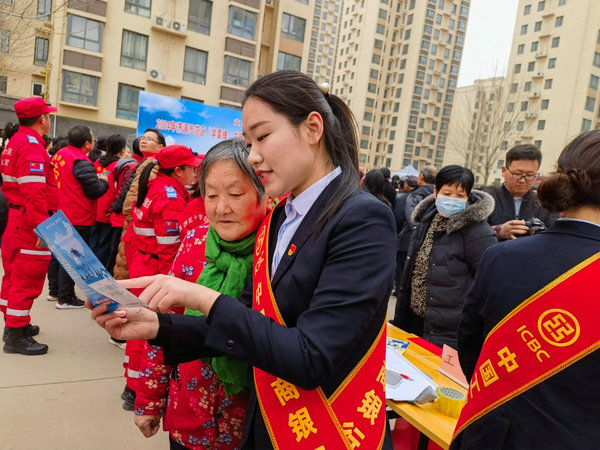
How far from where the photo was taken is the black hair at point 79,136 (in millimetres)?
4562

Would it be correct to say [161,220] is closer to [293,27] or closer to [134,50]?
[134,50]

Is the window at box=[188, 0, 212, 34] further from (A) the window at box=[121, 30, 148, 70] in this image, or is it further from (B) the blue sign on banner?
(B) the blue sign on banner

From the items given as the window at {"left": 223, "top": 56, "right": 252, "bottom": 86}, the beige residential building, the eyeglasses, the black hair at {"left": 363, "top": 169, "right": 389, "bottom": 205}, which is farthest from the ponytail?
the beige residential building

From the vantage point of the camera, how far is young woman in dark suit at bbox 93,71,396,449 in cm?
93

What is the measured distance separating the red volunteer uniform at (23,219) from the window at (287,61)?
19.6 m

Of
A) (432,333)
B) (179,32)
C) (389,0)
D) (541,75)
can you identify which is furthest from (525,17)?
(432,333)

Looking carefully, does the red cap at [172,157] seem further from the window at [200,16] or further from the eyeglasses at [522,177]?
the window at [200,16]

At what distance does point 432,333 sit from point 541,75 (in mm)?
42093

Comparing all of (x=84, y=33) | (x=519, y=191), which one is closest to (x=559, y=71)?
(x=84, y=33)

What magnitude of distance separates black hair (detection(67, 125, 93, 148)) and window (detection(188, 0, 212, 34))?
1699cm

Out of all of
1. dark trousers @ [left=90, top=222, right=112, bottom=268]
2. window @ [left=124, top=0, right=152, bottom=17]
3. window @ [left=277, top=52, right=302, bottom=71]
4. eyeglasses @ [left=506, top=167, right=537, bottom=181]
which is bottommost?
dark trousers @ [left=90, top=222, right=112, bottom=268]

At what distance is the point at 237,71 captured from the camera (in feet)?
66.9

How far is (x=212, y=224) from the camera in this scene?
5.08ft

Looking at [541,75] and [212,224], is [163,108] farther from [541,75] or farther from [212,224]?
[541,75]
